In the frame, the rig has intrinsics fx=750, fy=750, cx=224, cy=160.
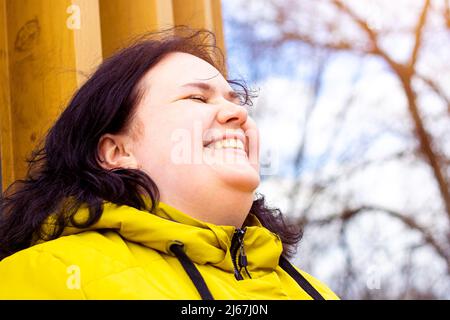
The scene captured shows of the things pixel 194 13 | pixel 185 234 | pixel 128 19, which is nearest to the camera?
pixel 185 234

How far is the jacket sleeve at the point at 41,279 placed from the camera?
1.45 m

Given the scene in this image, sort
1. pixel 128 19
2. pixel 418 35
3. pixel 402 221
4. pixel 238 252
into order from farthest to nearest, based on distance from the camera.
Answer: pixel 418 35 < pixel 402 221 < pixel 128 19 < pixel 238 252

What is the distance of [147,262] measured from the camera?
1568 millimetres

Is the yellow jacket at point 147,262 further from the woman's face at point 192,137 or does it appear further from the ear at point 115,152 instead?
the ear at point 115,152

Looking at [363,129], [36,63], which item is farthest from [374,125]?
[36,63]

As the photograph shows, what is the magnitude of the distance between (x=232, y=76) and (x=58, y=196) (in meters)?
0.87

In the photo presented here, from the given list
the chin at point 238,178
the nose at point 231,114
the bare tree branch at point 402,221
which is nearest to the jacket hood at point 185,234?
the chin at point 238,178

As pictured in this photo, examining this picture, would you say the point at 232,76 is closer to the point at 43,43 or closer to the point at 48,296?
the point at 43,43

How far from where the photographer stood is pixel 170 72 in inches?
74.6

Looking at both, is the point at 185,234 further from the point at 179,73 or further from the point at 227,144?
the point at 179,73

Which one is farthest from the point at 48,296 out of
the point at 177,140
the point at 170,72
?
the point at 170,72

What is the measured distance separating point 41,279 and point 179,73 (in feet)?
2.17

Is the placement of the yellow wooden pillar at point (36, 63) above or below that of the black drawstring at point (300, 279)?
above

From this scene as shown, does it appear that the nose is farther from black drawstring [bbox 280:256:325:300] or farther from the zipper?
black drawstring [bbox 280:256:325:300]
